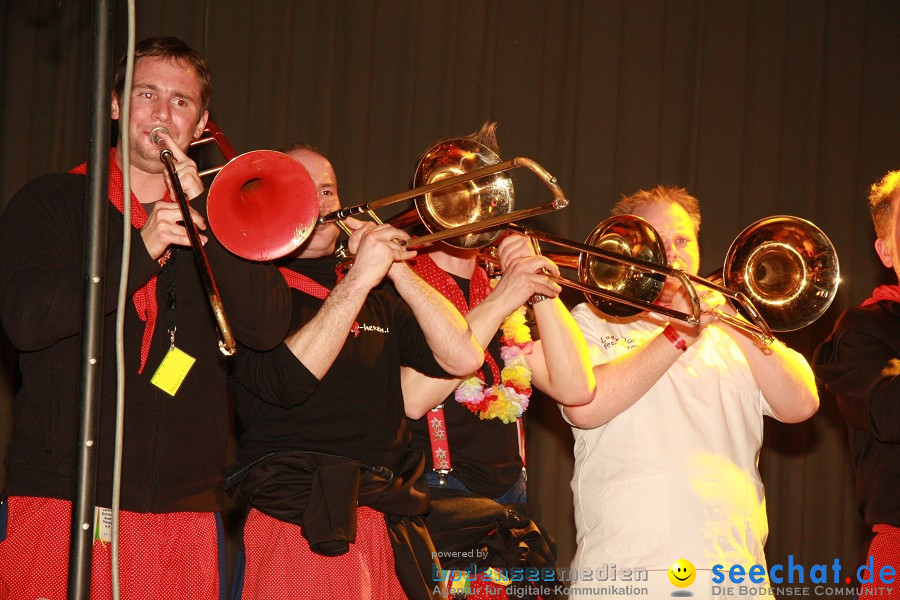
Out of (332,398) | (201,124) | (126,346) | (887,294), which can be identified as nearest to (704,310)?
(887,294)

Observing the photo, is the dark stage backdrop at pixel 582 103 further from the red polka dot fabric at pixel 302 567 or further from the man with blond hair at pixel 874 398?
the red polka dot fabric at pixel 302 567

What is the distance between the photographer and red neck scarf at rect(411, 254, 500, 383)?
10.4ft

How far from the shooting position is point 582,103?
469cm

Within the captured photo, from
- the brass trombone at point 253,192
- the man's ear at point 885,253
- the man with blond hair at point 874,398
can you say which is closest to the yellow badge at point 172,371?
the brass trombone at point 253,192

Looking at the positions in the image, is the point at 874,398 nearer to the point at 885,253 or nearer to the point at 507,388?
the point at 885,253

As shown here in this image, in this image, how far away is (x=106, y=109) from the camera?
159cm

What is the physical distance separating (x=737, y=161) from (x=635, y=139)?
0.56 m

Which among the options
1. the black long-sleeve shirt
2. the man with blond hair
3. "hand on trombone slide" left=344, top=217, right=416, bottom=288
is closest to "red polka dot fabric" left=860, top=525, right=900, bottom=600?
the man with blond hair

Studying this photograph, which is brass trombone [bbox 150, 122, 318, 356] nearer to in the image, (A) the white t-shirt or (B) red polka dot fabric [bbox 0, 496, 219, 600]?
(B) red polka dot fabric [bbox 0, 496, 219, 600]

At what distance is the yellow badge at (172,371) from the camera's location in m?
2.33

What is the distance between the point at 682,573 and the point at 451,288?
3.77ft

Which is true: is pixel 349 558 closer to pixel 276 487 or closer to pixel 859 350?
pixel 276 487

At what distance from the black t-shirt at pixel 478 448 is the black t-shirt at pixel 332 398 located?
212 millimetres

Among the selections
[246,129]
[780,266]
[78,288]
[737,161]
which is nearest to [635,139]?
[737,161]
